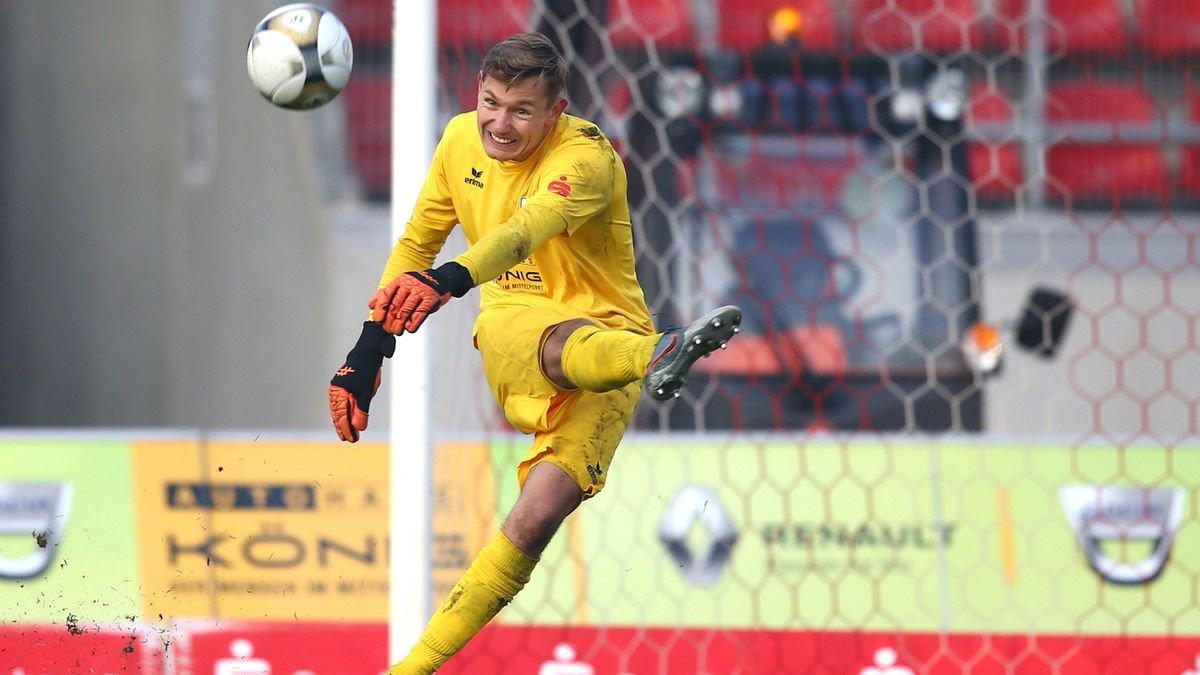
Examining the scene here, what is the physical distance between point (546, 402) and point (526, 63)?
31.1 inches

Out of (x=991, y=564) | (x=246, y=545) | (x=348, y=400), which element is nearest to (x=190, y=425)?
(x=246, y=545)

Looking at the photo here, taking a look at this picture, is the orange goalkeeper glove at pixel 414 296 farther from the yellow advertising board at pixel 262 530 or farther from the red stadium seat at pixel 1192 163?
the red stadium seat at pixel 1192 163

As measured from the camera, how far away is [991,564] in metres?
5.24

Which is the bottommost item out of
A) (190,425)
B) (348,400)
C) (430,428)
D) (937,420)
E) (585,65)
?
(190,425)

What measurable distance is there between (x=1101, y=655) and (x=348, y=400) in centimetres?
298

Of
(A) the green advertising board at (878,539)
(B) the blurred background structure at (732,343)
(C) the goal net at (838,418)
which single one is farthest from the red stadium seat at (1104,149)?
(A) the green advertising board at (878,539)

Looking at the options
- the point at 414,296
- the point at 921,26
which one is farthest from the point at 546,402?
the point at 921,26

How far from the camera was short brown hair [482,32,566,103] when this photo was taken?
134 inches

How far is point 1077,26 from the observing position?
439 inches

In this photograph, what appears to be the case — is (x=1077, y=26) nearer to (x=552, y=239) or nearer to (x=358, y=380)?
(x=552, y=239)

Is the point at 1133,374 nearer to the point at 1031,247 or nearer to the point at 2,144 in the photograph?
the point at 1031,247

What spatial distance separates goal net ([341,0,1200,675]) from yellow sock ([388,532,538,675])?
1227 millimetres

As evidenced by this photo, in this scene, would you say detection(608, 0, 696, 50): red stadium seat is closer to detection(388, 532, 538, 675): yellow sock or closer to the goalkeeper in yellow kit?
the goalkeeper in yellow kit

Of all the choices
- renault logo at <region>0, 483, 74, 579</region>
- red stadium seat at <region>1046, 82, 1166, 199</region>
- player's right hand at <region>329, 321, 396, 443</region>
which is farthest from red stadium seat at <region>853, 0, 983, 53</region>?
player's right hand at <region>329, 321, 396, 443</region>
